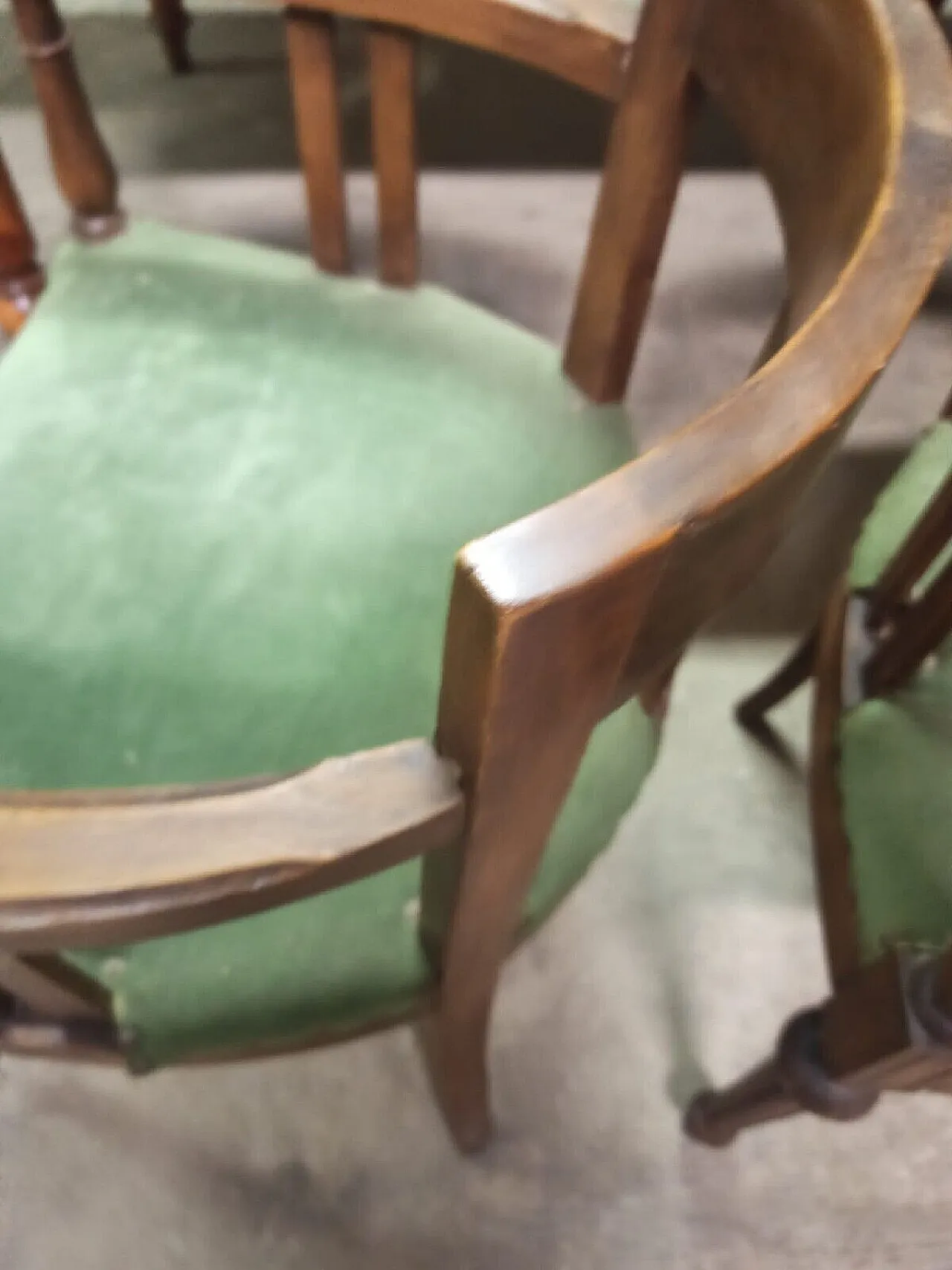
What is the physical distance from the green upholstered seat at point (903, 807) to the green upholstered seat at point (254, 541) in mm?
131

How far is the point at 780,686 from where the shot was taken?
1037 mm

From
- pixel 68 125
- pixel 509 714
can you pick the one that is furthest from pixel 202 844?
pixel 68 125

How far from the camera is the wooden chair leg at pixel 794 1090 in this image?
0.64 meters

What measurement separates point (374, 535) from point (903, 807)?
13.7 inches

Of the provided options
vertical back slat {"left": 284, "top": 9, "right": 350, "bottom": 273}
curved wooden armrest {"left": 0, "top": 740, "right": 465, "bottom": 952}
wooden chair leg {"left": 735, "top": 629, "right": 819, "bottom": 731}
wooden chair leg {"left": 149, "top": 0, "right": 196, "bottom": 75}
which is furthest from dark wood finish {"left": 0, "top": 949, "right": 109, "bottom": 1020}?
wooden chair leg {"left": 149, "top": 0, "right": 196, "bottom": 75}

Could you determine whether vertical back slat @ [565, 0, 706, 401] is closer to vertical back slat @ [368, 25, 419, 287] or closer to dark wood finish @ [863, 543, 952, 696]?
vertical back slat @ [368, 25, 419, 287]

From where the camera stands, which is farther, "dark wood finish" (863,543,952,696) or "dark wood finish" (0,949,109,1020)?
"dark wood finish" (863,543,952,696)

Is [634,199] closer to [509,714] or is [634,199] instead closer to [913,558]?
[913,558]

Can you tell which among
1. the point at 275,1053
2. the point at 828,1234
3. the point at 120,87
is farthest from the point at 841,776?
the point at 120,87

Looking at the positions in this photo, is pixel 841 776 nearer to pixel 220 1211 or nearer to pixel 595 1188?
pixel 595 1188

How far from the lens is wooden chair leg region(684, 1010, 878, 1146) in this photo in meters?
0.64

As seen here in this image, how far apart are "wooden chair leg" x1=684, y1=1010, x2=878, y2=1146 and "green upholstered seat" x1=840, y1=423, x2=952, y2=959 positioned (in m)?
0.08

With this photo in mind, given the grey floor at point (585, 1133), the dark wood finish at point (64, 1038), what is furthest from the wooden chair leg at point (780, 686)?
the dark wood finish at point (64, 1038)

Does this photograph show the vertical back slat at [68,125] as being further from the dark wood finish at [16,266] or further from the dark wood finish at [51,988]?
the dark wood finish at [51,988]
